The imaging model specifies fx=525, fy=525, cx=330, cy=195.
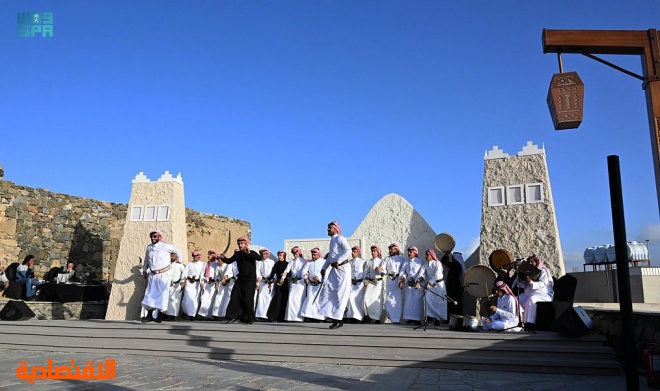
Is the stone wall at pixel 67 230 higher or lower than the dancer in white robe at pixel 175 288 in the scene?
higher

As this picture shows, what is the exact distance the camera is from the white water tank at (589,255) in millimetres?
19078

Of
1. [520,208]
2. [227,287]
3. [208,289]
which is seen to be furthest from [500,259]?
[208,289]

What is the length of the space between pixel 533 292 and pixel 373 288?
124 inches

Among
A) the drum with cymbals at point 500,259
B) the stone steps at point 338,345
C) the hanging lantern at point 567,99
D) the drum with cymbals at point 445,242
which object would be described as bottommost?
the stone steps at point 338,345

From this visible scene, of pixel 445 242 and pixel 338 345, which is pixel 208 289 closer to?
pixel 338 345

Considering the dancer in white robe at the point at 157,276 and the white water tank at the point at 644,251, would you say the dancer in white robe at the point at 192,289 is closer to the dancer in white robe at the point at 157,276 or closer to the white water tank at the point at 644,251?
the dancer in white robe at the point at 157,276

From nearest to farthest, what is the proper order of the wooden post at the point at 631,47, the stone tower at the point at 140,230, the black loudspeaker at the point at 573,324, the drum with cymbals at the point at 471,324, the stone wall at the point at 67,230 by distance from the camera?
1. the wooden post at the point at 631,47
2. the black loudspeaker at the point at 573,324
3. the drum with cymbals at the point at 471,324
4. the stone tower at the point at 140,230
5. the stone wall at the point at 67,230

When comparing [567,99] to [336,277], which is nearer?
[567,99]

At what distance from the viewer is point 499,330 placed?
776cm

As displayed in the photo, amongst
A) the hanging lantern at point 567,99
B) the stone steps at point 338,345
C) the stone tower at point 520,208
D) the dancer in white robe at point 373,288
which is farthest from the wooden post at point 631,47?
the dancer in white robe at point 373,288

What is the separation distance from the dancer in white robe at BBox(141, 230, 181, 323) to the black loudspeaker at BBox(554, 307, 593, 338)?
23.5 ft

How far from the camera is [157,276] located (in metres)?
10.5

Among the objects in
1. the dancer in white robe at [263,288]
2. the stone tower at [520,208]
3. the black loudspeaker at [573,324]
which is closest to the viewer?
the black loudspeaker at [573,324]

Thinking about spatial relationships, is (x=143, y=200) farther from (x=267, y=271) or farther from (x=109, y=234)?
(x=109, y=234)
